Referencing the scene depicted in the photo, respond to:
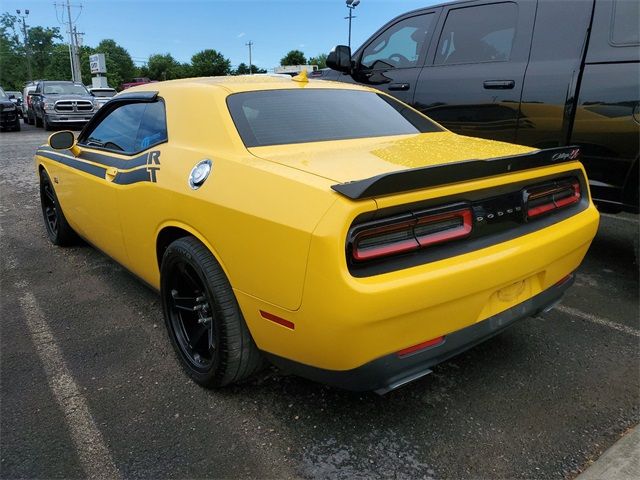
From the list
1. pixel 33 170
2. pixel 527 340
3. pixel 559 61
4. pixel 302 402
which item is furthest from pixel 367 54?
pixel 33 170

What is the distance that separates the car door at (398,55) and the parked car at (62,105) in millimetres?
14284

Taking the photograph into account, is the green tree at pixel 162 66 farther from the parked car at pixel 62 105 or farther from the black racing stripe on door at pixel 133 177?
the black racing stripe on door at pixel 133 177

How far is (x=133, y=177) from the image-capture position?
9.27 ft

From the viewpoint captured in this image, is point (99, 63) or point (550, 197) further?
point (99, 63)

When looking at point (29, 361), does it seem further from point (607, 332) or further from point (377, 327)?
point (607, 332)

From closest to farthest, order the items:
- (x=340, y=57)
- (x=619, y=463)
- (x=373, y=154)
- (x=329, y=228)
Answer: (x=329, y=228) → (x=619, y=463) → (x=373, y=154) → (x=340, y=57)

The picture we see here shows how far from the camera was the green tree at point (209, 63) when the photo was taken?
8231 centimetres

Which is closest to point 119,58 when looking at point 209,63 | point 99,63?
point 209,63

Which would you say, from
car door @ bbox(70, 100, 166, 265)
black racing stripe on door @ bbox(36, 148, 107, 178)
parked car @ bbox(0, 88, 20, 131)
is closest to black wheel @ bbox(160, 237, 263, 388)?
car door @ bbox(70, 100, 166, 265)

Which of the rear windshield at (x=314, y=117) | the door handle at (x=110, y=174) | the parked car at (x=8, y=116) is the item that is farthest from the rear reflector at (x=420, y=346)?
the parked car at (x=8, y=116)

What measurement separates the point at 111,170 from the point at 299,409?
6.17 feet

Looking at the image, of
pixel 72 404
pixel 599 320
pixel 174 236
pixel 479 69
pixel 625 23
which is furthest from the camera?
pixel 479 69

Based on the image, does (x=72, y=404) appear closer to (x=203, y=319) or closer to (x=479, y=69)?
(x=203, y=319)

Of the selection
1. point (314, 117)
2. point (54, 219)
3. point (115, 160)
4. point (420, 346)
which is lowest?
point (54, 219)
